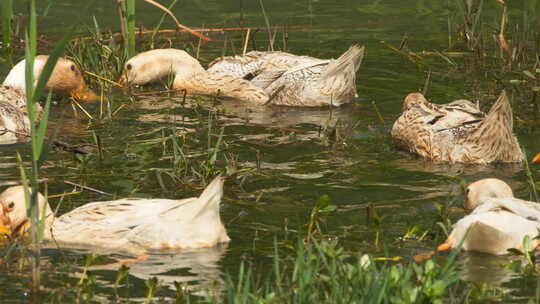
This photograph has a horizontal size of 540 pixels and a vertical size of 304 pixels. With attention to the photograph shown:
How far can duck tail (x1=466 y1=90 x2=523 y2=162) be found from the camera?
9.34m

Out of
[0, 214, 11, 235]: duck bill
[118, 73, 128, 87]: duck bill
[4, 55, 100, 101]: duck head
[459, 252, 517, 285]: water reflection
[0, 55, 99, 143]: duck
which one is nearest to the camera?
[459, 252, 517, 285]: water reflection

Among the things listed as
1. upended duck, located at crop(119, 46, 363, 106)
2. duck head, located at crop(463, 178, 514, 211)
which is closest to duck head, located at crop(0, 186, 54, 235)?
duck head, located at crop(463, 178, 514, 211)

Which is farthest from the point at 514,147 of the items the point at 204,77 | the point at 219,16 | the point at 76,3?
the point at 76,3

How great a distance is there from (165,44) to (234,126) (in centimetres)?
401

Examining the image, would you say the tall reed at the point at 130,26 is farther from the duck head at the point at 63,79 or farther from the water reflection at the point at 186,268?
the water reflection at the point at 186,268

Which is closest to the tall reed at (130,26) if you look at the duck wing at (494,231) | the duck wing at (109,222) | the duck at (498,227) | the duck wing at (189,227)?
the duck wing at (109,222)

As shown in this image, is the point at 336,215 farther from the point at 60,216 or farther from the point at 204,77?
the point at 204,77

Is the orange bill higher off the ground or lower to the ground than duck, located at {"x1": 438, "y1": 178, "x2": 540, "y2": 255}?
lower

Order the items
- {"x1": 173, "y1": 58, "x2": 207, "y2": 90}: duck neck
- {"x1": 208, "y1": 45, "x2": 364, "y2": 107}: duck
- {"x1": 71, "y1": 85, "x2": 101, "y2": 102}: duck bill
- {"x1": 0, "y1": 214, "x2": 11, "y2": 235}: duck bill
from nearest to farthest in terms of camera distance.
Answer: {"x1": 0, "y1": 214, "x2": 11, "y2": 235}: duck bill < {"x1": 208, "y1": 45, "x2": 364, "y2": 107}: duck < {"x1": 71, "y1": 85, "x2": 101, "y2": 102}: duck bill < {"x1": 173, "y1": 58, "x2": 207, "y2": 90}: duck neck

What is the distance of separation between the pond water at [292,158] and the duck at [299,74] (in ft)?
0.75

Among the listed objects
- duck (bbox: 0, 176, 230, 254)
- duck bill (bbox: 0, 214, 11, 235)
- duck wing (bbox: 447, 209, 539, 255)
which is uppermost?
duck wing (bbox: 447, 209, 539, 255)

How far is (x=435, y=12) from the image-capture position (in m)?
16.1

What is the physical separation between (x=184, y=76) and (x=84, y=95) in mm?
1255

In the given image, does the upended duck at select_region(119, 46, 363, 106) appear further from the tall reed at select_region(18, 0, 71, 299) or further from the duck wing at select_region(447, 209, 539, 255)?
the tall reed at select_region(18, 0, 71, 299)
